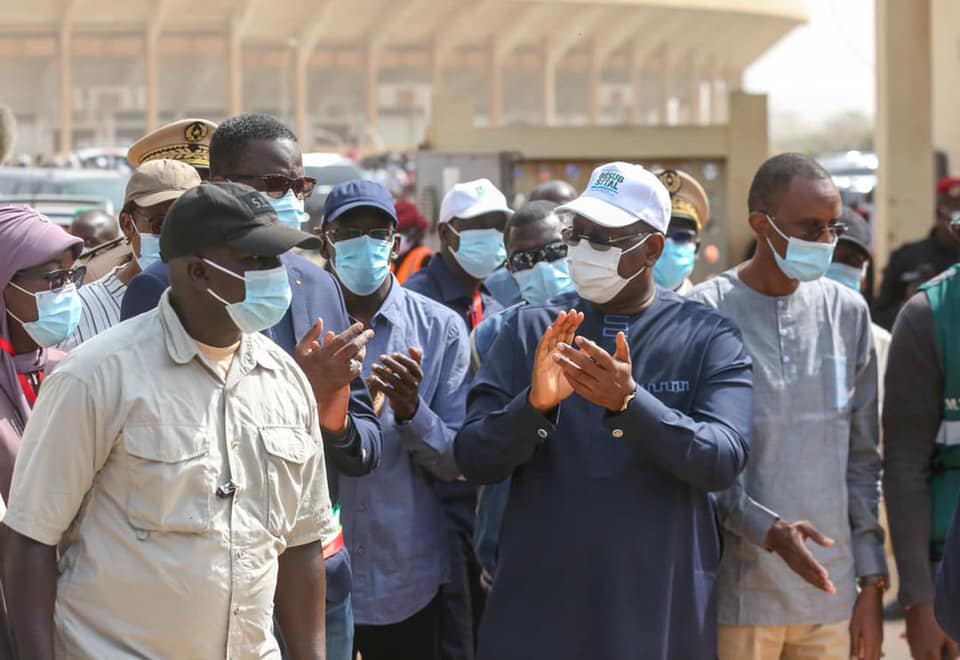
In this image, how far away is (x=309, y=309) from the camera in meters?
4.21

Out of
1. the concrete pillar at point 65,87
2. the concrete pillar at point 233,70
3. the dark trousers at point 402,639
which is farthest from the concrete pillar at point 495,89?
the dark trousers at point 402,639

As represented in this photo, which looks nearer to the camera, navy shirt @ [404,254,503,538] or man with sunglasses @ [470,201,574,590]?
man with sunglasses @ [470,201,574,590]

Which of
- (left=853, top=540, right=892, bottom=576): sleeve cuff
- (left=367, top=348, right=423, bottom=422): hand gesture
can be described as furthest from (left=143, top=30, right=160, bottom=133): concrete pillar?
(left=853, top=540, right=892, bottom=576): sleeve cuff

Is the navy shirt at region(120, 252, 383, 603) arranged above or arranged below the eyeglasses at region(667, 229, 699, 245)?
below

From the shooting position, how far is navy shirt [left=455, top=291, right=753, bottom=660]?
3.96 m

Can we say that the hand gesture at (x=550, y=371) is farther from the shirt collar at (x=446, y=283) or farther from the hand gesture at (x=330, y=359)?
the shirt collar at (x=446, y=283)

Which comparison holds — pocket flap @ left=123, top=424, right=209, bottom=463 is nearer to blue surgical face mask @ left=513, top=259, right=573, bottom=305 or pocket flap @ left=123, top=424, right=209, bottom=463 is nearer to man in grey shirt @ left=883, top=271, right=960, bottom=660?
man in grey shirt @ left=883, top=271, right=960, bottom=660

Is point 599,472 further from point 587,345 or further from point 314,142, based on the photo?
point 314,142

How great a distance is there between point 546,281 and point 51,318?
2269mm

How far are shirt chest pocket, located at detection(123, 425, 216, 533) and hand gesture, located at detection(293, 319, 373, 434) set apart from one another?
70 cm

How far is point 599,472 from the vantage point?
13.2 ft

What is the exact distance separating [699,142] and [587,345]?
1328 centimetres

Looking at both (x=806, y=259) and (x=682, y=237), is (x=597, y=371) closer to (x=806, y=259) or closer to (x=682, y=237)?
(x=806, y=259)

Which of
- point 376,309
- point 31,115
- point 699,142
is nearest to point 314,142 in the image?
point 31,115
